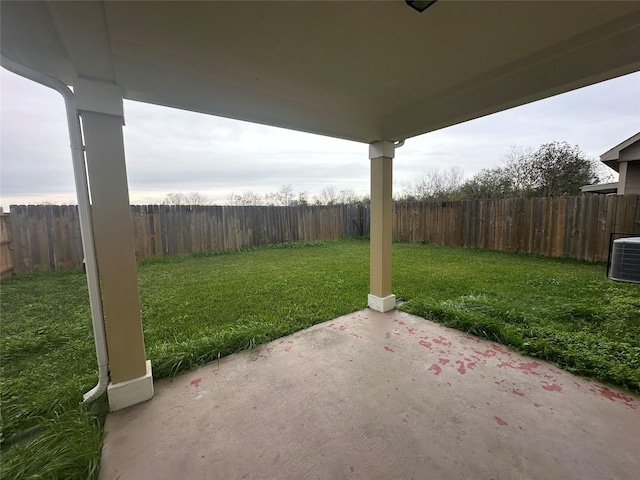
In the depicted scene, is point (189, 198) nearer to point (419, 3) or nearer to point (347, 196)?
point (347, 196)

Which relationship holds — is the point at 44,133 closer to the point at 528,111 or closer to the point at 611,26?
the point at 611,26

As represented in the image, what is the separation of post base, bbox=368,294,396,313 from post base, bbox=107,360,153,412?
A: 8.03 feet

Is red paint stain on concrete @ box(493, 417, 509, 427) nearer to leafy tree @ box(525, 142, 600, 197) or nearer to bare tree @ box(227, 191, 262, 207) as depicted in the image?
bare tree @ box(227, 191, 262, 207)

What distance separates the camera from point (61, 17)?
120 cm

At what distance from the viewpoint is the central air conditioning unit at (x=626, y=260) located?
11.6 feet

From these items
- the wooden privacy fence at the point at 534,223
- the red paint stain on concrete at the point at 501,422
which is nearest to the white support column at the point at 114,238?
the red paint stain on concrete at the point at 501,422

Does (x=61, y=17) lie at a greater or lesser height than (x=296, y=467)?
greater

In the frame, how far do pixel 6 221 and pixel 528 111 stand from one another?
1255cm

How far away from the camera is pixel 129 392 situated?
175 cm

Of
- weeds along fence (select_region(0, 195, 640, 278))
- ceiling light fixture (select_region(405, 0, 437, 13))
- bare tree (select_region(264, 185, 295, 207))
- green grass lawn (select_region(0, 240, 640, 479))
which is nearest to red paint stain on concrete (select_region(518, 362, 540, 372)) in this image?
green grass lawn (select_region(0, 240, 640, 479))

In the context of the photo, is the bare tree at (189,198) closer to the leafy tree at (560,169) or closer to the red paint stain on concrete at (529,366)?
the red paint stain on concrete at (529,366)

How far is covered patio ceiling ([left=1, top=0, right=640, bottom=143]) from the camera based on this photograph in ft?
4.30

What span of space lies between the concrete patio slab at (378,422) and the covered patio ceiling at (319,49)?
2103 mm

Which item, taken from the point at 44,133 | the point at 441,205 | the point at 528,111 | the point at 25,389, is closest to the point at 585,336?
the point at 25,389
